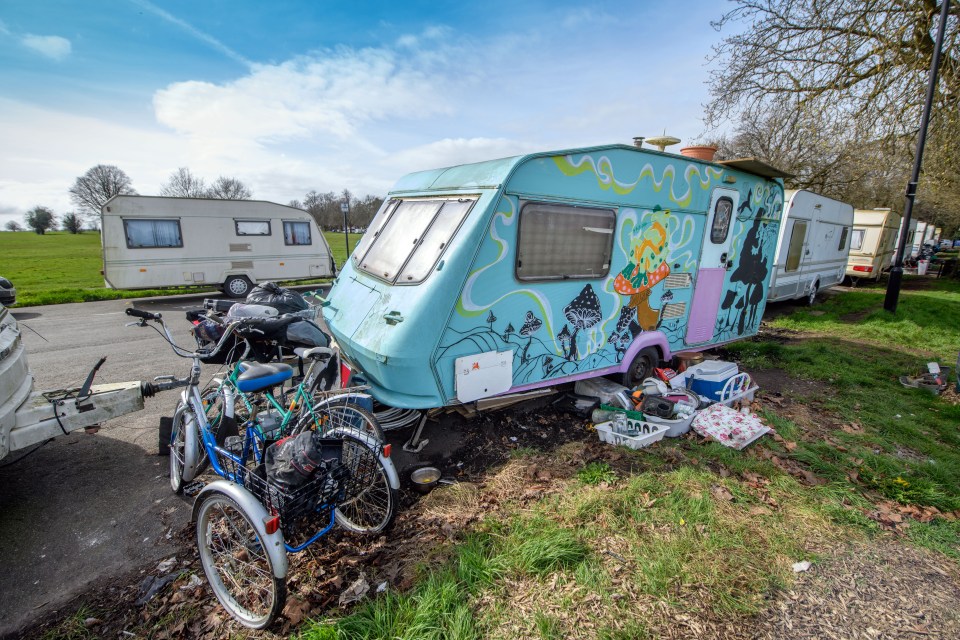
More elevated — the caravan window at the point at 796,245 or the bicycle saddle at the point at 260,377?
the caravan window at the point at 796,245

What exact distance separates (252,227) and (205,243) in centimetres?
141

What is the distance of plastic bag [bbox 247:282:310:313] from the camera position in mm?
4605

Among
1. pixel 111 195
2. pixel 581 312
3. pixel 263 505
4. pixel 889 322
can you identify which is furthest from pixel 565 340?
pixel 111 195

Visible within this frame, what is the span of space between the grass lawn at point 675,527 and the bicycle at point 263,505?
44cm

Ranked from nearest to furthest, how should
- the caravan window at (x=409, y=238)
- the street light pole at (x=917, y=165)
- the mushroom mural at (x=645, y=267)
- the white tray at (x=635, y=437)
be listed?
the caravan window at (x=409, y=238), the white tray at (x=635, y=437), the mushroom mural at (x=645, y=267), the street light pole at (x=917, y=165)

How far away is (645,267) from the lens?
4992mm

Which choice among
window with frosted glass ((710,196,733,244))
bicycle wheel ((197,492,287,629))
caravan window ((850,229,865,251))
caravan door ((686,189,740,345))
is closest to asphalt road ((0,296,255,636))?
bicycle wheel ((197,492,287,629))

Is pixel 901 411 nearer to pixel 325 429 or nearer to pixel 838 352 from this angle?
pixel 838 352

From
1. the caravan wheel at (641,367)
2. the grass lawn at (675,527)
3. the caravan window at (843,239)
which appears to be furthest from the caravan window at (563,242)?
the caravan window at (843,239)

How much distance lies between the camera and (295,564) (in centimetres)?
279

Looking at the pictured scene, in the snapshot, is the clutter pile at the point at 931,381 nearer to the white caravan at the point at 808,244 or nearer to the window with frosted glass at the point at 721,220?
the window with frosted glass at the point at 721,220

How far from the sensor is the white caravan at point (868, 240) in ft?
53.8

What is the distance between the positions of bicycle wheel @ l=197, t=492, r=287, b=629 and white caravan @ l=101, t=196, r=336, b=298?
40.3ft

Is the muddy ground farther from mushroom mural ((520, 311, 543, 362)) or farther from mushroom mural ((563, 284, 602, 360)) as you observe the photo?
mushroom mural ((563, 284, 602, 360))
